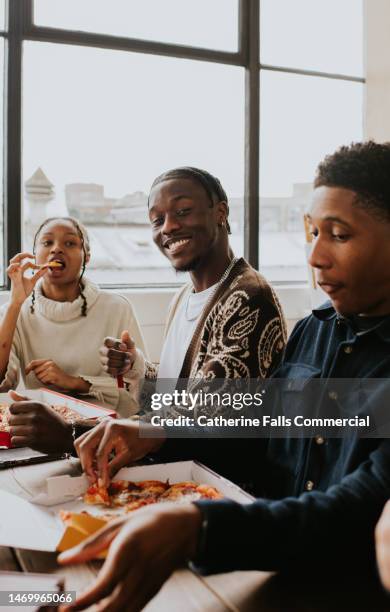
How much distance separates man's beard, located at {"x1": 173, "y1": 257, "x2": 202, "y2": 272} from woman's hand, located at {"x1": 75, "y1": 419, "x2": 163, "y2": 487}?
65 centimetres

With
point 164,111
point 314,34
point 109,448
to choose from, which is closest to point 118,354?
point 109,448

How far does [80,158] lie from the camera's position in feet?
11.0

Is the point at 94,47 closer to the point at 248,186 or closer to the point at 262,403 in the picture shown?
the point at 248,186

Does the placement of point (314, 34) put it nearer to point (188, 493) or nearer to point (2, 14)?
point (2, 14)

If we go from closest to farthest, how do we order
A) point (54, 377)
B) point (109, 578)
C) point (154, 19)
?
point (109, 578)
point (54, 377)
point (154, 19)

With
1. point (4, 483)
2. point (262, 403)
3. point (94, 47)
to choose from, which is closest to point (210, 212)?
point (262, 403)

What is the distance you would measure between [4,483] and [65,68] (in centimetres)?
274

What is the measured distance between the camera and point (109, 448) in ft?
3.36

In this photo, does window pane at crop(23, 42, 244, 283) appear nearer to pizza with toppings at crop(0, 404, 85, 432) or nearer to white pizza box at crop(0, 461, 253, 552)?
pizza with toppings at crop(0, 404, 85, 432)

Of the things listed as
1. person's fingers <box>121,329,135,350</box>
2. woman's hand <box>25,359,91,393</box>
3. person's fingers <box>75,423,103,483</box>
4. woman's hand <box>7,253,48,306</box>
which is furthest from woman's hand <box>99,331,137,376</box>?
woman's hand <box>7,253,48,306</box>

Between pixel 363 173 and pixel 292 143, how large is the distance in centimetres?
311

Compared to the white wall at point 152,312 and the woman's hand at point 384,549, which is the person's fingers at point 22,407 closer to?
the woman's hand at point 384,549

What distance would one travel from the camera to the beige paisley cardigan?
1384 millimetres

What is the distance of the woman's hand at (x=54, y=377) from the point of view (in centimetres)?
190
